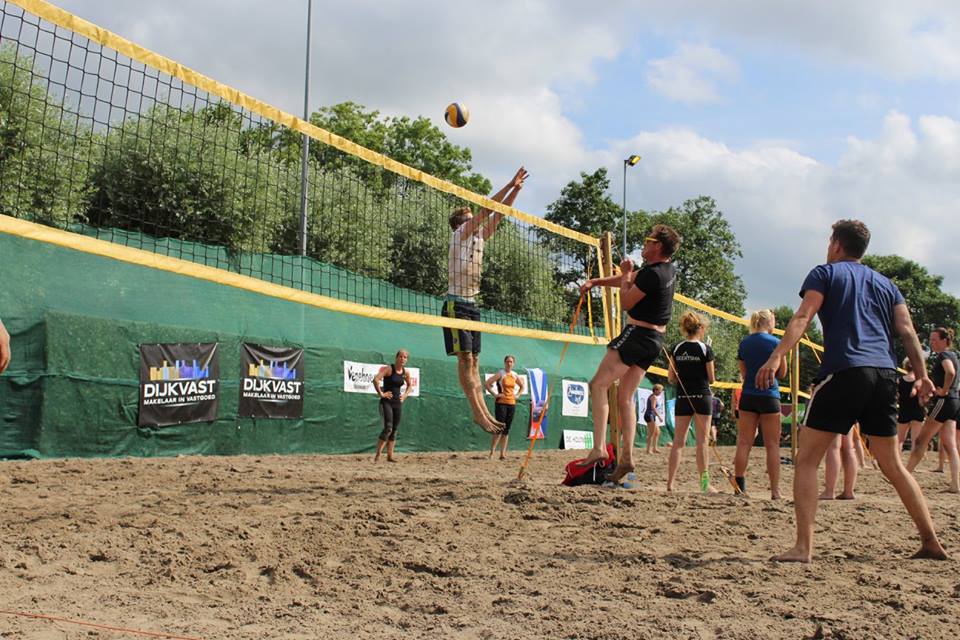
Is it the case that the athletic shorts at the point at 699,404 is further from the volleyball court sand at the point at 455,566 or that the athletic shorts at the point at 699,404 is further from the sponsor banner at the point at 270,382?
the sponsor banner at the point at 270,382

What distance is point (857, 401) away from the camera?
4.48 meters

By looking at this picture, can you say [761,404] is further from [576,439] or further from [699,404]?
[576,439]

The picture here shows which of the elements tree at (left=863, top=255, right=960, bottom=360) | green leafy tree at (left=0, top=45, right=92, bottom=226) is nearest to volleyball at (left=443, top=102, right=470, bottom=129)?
green leafy tree at (left=0, top=45, right=92, bottom=226)

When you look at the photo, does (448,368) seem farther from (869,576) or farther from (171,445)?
(869,576)

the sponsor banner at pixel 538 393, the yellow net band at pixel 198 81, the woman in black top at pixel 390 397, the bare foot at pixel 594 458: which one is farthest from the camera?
the sponsor banner at pixel 538 393

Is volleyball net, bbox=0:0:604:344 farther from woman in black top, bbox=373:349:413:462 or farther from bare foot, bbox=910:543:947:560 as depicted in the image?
bare foot, bbox=910:543:947:560

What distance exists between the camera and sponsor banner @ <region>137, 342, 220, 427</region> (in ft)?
39.7

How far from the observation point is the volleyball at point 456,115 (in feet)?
27.8

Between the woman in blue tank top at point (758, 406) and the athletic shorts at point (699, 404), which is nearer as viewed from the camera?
the woman in blue tank top at point (758, 406)

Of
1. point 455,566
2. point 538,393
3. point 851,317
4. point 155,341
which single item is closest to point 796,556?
point 851,317

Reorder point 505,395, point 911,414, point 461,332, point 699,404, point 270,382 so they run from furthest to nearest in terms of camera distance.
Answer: point 505,395 < point 270,382 < point 911,414 < point 461,332 < point 699,404


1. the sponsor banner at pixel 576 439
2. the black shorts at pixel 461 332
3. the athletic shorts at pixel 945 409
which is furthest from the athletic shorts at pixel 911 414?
the sponsor banner at pixel 576 439

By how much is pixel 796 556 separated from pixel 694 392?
135 inches

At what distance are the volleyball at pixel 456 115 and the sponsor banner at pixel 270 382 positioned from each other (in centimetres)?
646
